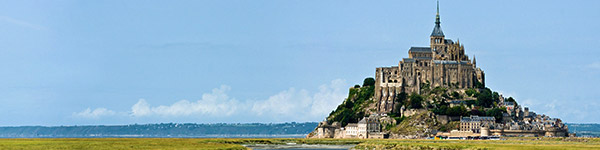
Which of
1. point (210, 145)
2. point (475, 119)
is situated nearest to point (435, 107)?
point (475, 119)

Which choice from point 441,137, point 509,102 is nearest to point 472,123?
point 441,137

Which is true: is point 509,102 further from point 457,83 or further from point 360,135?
point 360,135

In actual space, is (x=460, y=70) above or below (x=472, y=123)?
above

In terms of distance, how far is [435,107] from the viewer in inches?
7028

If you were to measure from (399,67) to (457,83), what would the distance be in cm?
1198

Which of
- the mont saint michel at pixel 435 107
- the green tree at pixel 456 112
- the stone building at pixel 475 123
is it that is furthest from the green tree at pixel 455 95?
the stone building at pixel 475 123

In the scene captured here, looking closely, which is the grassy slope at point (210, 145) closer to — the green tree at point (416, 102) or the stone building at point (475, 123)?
the stone building at point (475, 123)

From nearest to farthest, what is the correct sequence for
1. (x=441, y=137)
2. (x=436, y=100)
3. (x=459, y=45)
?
(x=441, y=137) < (x=436, y=100) < (x=459, y=45)

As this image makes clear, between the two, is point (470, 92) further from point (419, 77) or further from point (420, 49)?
point (420, 49)

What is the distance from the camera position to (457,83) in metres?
187

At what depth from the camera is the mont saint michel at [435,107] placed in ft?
543

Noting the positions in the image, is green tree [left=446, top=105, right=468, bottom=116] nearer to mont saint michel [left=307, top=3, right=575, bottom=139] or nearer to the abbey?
mont saint michel [left=307, top=3, right=575, bottom=139]

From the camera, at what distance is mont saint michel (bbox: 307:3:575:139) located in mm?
165625

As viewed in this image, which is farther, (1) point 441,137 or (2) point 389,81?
(2) point 389,81
